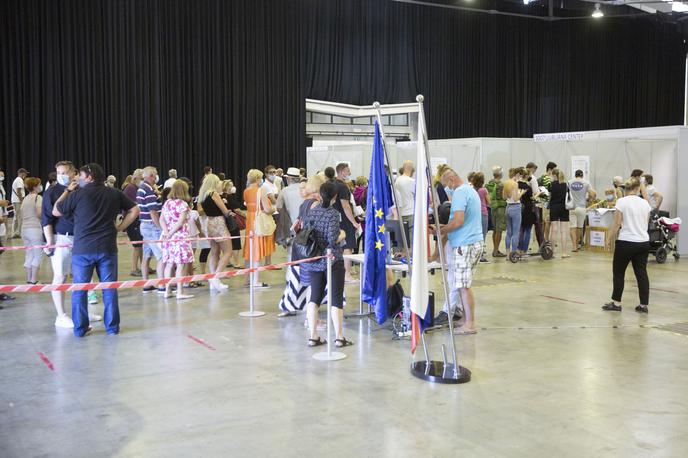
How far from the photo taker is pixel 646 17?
22969 mm

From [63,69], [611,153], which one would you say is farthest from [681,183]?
[63,69]

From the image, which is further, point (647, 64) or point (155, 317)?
point (647, 64)

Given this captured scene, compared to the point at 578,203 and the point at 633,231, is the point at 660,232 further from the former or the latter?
the point at 633,231

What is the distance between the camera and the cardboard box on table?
39.9ft

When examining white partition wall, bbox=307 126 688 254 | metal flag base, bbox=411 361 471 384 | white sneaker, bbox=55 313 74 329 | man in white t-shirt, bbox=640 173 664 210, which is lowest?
metal flag base, bbox=411 361 471 384

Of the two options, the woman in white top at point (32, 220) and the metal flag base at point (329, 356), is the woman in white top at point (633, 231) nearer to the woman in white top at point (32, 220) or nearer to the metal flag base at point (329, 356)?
the metal flag base at point (329, 356)

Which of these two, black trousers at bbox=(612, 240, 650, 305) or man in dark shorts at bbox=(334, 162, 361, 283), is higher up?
man in dark shorts at bbox=(334, 162, 361, 283)

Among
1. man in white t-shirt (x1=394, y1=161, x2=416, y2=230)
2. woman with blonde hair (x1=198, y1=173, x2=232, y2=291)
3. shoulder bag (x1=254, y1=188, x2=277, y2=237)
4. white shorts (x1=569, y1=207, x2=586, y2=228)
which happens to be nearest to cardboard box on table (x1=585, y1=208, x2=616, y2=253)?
white shorts (x1=569, y1=207, x2=586, y2=228)

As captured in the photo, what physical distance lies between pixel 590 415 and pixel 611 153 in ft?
37.0

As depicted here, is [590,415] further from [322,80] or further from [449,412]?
[322,80]

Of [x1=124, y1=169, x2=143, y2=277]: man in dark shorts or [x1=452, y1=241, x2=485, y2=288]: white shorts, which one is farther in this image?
[x1=124, y1=169, x2=143, y2=277]: man in dark shorts

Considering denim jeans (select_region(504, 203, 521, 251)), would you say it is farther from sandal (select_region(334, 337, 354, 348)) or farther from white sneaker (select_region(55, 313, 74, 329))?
white sneaker (select_region(55, 313, 74, 329))

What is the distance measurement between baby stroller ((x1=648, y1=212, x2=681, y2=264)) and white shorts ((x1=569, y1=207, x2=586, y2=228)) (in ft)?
4.80

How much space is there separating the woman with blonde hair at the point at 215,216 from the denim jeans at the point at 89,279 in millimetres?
2256
